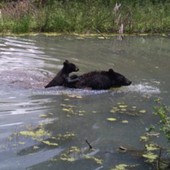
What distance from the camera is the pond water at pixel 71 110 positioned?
18.2 ft

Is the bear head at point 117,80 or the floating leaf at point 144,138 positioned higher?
the bear head at point 117,80

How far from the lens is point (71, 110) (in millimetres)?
7469

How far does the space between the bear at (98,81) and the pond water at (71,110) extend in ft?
0.51

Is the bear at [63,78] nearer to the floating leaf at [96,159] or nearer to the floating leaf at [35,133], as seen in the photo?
the floating leaf at [35,133]

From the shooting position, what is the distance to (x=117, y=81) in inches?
359

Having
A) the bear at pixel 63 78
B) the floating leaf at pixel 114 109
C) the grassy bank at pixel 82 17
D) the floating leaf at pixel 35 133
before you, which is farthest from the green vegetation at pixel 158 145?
the grassy bank at pixel 82 17

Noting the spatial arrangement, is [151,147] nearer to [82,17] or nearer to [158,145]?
[158,145]

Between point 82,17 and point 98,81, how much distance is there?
33.9ft

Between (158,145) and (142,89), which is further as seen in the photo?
(142,89)

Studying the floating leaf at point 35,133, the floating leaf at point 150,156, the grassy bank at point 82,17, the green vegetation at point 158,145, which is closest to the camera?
the green vegetation at point 158,145

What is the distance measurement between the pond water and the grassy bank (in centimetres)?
395

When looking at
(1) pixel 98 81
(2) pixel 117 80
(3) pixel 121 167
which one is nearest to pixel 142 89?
(2) pixel 117 80

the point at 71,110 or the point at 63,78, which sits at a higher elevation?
the point at 63,78

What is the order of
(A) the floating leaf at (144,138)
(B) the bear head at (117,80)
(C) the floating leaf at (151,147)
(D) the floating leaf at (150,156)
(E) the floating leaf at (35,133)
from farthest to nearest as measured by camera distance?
(B) the bear head at (117,80) → (A) the floating leaf at (144,138) → (E) the floating leaf at (35,133) → (C) the floating leaf at (151,147) → (D) the floating leaf at (150,156)
